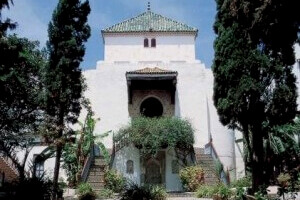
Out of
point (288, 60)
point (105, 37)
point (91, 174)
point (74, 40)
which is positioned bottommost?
point (91, 174)

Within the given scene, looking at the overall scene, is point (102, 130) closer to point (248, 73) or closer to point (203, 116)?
point (203, 116)

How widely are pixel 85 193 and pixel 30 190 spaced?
10.4 feet

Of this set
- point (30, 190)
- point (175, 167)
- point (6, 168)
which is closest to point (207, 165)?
point (175, 167)

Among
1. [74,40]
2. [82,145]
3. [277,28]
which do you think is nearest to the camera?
[277,28]

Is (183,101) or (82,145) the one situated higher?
(183,101)

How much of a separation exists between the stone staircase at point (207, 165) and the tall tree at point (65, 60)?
28.4 ft

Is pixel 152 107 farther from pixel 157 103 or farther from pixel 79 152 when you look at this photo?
pixel 79 152

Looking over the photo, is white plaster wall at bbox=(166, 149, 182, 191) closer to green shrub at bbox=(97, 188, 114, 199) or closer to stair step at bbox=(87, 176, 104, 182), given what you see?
stair step at bbox=(87, 176, 104, 182)

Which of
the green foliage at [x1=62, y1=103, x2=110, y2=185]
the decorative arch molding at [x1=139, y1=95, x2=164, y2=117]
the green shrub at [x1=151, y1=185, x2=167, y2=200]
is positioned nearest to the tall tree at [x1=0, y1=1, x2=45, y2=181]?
the green foliage at [x1=62, y1=103, x2=110, y2=185]

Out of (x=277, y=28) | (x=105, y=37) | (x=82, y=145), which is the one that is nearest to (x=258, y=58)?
(x=277, y=28)

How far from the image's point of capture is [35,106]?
893 inches

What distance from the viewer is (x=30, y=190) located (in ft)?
55.9

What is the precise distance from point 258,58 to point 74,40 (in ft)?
24.1

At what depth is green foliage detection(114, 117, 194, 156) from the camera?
2491cm
